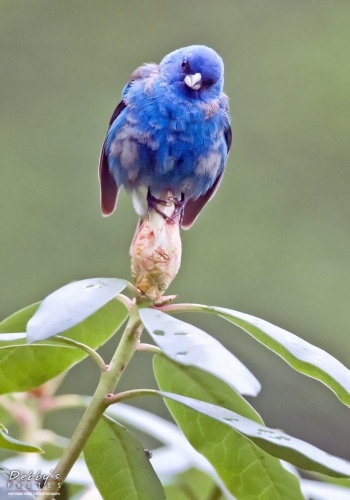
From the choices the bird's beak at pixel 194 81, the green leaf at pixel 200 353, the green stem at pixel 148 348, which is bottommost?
the green stem at pixel 148 348

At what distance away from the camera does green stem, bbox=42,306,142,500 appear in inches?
41.2

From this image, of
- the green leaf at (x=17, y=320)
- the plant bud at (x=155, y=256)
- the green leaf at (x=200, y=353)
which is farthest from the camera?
the green leaf at (x=17, y=320)

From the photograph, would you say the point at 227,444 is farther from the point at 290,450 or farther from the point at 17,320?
the point at 17,320

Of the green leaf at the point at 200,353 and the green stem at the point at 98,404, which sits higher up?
the green leaf at the point at 200,353

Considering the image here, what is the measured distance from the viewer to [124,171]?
2.39m

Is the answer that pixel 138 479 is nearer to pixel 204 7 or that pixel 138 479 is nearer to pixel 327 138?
pixel 327 138

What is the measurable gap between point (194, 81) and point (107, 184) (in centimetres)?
43

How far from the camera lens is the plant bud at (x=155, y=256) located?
129 cm

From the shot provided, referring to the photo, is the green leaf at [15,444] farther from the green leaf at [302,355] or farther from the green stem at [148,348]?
the green leaf at [302,355]

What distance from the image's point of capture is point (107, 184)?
8.60 feet

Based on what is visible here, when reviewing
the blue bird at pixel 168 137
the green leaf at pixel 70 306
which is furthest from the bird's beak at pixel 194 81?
the green leaf at pixel 70 306

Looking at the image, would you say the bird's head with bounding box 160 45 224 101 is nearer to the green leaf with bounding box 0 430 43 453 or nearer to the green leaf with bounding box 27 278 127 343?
the green leaf with bounding box 27 278 127 343

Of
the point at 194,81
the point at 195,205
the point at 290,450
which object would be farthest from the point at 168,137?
the point at 290,450

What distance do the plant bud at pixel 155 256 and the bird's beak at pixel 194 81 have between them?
46.1 inches
